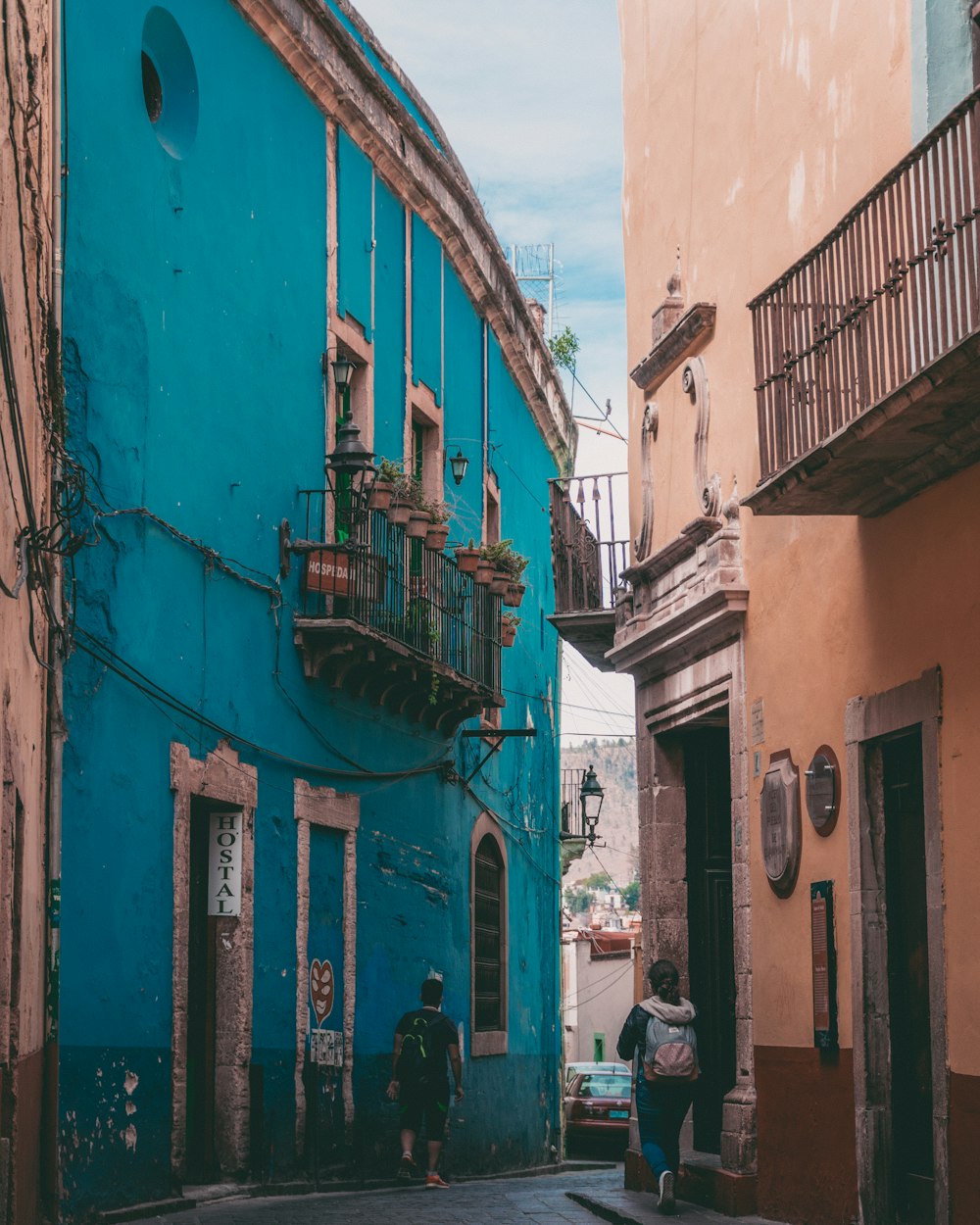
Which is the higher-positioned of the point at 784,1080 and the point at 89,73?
the point at 89,73

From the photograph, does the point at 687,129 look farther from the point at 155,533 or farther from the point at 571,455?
the point at 571,455

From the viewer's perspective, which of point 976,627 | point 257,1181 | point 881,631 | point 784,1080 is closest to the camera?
point 976,627

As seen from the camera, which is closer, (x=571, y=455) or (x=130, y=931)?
(x=130, y=931)

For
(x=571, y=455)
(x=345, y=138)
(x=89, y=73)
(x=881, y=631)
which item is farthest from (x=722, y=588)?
(x=571, y=455)

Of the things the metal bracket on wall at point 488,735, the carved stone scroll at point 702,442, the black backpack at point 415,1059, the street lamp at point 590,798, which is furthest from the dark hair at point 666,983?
the street lamp at point 590,798

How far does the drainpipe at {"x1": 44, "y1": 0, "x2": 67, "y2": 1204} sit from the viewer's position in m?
10.4

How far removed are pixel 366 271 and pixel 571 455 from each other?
410 inches

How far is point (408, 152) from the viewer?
18031 mm

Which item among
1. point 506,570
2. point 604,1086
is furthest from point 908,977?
point 604,1086

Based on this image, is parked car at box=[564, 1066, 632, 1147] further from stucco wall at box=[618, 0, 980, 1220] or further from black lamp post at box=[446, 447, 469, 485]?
stucco wall at box=[618, 0, 980, 1220]

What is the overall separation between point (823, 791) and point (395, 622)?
5711mm

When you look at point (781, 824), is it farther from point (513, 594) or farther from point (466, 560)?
point (513, 594)

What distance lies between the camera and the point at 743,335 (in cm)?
1259

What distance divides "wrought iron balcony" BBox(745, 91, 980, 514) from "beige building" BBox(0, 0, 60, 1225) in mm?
3534
